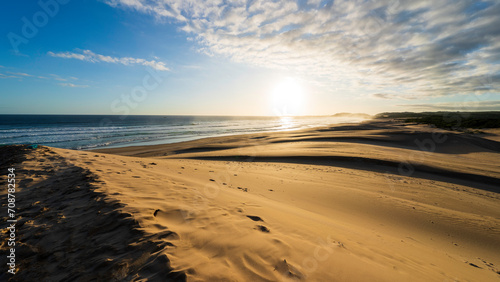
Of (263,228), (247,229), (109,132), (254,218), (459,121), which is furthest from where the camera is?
(459,121)

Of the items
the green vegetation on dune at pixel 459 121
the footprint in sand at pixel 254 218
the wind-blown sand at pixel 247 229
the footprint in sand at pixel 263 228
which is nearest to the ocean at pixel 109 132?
the wind-blown sand at pixel 247 229

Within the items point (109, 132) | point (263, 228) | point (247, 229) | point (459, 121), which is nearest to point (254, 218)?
point (263, 228)

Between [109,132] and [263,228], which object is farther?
[109,132]

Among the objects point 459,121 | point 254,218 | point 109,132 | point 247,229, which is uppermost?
point 459,121

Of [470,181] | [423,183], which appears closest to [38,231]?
[423,183]

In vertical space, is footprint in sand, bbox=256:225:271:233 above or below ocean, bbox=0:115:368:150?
above

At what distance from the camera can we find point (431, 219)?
5.83 m

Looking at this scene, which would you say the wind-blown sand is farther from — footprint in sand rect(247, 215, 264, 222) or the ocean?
the ocean

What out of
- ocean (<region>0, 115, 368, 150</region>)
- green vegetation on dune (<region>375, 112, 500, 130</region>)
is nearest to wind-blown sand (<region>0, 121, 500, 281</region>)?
ocean (<region>0, 115, 368, 150</region>)

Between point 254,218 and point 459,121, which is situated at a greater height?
point 459,121

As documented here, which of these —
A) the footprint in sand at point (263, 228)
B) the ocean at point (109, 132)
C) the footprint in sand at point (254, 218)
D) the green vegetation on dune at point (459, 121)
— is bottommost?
the ocean at point (109, 132)

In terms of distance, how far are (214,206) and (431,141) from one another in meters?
27.3

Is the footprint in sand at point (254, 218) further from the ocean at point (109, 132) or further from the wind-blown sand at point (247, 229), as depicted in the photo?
the ocean at point (109, 132)

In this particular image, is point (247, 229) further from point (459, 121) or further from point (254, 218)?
point (459, 121)
